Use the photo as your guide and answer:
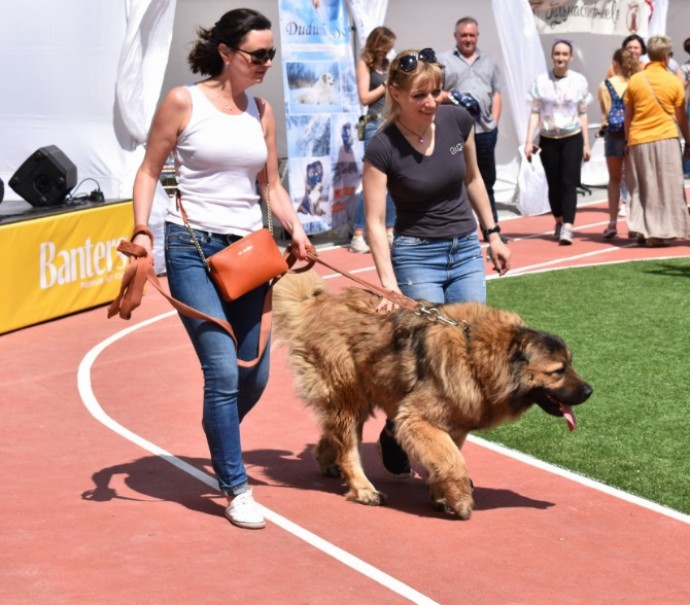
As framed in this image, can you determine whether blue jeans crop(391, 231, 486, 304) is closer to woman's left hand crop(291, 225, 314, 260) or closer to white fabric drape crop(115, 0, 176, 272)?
woman's left hand crop(291, 225, 314, 260)

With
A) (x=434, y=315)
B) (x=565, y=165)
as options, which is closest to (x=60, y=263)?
(x=434, y=315)

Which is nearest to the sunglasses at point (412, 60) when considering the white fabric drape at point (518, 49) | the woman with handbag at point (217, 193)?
the woman with handbag at point (217, 193)

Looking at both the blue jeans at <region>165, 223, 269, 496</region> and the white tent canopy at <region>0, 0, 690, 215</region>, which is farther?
the white tent canopy at <region>0, 0, 690, 215</region>

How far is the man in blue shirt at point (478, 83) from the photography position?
14.3 meters

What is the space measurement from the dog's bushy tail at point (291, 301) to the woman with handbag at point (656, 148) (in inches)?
339

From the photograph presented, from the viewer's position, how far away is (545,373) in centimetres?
564

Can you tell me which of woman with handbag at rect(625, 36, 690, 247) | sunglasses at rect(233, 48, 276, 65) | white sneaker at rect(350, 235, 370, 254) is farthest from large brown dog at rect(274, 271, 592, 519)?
woman with handbag at rect(625, 36, 690, 247)

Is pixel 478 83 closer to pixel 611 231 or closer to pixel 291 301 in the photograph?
pixel 611 231

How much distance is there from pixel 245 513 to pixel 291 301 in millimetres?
1199

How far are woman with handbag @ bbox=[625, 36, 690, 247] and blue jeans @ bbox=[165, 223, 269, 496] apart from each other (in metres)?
9.42

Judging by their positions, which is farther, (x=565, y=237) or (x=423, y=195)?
(x=565, y=237)

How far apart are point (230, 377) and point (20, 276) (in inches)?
209

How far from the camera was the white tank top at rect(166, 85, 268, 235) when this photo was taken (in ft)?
18.5

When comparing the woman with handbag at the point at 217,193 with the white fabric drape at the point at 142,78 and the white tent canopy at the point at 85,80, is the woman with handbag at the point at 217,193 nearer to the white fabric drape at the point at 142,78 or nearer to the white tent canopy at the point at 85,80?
the white fabric drape at the point at 142,78
